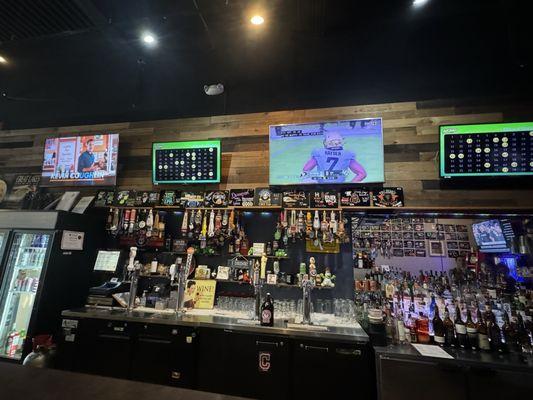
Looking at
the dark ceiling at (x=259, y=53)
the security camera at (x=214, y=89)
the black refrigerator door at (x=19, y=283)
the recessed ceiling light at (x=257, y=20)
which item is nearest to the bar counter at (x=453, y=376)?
the dark ceiling at (x=259, y=53)

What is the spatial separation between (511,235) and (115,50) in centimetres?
483

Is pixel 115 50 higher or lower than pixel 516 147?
higher

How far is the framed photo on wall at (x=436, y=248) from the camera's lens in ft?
9.73

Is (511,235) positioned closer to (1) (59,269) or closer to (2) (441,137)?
(2) (441,137)

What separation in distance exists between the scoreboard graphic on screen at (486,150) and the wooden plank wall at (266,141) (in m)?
0.25

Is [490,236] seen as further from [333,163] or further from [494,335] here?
[333,163]

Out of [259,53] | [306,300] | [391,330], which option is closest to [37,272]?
[306,300]

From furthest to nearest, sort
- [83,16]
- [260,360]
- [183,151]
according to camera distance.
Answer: [183,151]
[83,16]
[260,360]

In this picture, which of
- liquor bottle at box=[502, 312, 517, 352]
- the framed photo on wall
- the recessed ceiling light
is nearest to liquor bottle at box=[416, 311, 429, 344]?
liquor bottle at box=[502, 312, 517, 352]

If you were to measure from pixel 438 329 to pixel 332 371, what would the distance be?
3.55 feet

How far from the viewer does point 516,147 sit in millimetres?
2811

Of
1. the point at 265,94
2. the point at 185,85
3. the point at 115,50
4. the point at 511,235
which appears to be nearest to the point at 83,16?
the point at 115,50

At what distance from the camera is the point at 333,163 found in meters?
3.18

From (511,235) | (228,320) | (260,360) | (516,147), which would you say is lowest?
(260,360)
